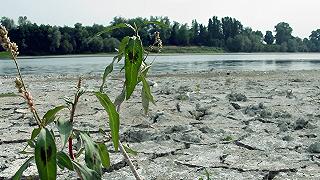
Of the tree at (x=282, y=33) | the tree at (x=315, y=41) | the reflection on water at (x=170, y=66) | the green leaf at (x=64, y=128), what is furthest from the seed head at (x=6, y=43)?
the tree at (x=315, y=41)

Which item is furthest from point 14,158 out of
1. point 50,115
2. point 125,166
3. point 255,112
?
point 255,112

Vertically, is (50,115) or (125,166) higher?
(50,115)

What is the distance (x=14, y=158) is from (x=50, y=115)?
227 cm

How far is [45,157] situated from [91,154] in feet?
0.70

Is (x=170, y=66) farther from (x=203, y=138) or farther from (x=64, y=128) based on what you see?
(x=64, y=128)

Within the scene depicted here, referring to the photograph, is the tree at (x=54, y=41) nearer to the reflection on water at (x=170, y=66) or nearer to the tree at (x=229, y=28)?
the reflection on water at (x=170, y=66)

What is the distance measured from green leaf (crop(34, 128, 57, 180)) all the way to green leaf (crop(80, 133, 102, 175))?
0.55 ft

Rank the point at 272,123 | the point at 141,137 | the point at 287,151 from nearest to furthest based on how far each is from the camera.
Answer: the point at 287,151 < the point at 141,137 < the point at 272,123

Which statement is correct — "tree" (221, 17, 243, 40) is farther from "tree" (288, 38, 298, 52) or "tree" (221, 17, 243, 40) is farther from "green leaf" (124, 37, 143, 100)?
"green leaf" (124, 37, 143, 100)

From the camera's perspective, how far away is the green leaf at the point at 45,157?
0.86 metres

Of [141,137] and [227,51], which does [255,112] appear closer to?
[141,137]

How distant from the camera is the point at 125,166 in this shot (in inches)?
114

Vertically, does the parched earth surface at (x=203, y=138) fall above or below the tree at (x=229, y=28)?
below

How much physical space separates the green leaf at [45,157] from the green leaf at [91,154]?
17 cm
